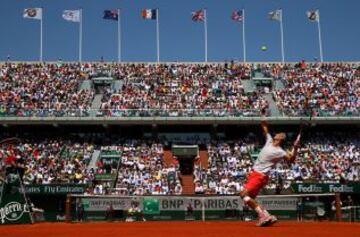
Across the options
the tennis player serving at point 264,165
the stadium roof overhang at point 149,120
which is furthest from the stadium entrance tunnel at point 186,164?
the tennis player serving at point 264,165

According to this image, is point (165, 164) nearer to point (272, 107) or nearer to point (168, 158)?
point (168, 158)

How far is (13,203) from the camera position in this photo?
2206cm

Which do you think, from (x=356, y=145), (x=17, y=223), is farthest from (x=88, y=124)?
(x=17, y=223)

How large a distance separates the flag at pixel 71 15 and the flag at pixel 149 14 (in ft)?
21.2

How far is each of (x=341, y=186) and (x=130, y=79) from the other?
23304 millimetres

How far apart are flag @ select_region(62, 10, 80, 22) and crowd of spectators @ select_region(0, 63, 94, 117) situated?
15.2 feet

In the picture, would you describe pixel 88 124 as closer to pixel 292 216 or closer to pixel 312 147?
pixel 312 147

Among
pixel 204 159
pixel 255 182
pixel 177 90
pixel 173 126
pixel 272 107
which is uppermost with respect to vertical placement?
pixel 177 90

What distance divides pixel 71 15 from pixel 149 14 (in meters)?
7.78

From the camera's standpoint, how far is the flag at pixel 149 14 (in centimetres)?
5775

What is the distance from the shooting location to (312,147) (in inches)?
1850

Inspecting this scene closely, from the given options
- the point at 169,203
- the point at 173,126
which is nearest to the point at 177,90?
the point at 173,126

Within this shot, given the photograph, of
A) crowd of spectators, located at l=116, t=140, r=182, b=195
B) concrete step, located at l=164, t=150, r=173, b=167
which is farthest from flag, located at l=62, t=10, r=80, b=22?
concrete step, located at l=164, t=150, r=173, b=167

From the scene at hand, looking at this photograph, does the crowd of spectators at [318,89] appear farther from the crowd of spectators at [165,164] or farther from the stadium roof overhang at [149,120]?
the crowd of spectators at [165,164]
